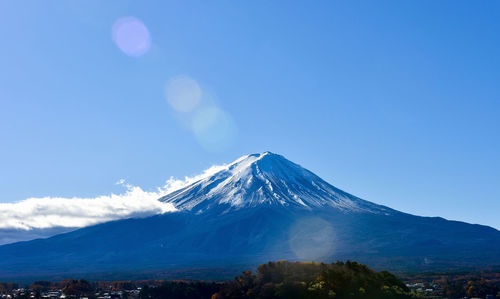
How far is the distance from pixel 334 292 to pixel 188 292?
29.2 m

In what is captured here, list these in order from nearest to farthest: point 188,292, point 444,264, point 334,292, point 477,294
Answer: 1. point 334,292
2. point 188,292
3. point 477,294
4. point 444,264

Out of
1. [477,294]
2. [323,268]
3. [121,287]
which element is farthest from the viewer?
[121,287]

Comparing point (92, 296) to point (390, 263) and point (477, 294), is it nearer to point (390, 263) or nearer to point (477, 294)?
point (477, 294)

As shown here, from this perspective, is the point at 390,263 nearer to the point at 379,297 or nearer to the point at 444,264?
the point at 444,264

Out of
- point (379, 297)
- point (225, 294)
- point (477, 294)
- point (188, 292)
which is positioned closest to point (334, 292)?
point (379, 297)

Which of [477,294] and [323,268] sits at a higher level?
[323,268]

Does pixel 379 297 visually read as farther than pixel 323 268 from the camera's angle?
No

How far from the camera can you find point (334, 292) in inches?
2334

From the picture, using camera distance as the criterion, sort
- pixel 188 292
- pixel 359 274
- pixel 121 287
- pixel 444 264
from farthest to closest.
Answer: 1. pixel 444 264
2. pixel 121 287
3. pixel 188 292
4. pixel 359 274

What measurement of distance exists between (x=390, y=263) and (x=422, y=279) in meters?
54.6

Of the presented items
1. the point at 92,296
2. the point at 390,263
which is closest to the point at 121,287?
the point at 92,296

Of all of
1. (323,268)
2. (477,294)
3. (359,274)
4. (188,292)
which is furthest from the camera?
(477,294)

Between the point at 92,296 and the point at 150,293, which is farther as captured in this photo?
the point at 92,296

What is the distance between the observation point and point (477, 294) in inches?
3482
